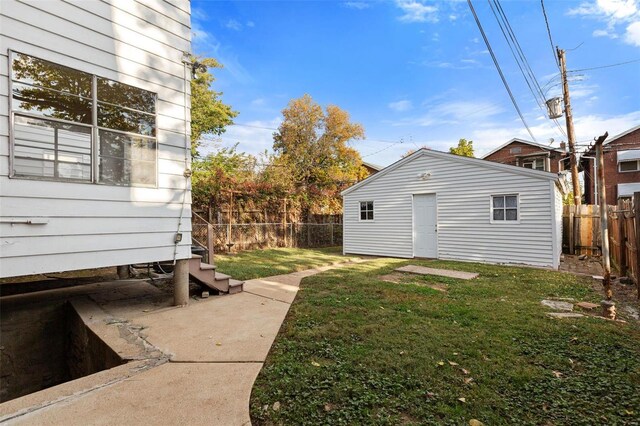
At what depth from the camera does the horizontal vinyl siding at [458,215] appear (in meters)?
8.38

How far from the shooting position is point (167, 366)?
2.70 meters

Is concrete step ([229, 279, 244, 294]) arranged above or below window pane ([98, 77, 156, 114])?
below

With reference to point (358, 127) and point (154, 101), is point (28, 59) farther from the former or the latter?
point (358, 127)

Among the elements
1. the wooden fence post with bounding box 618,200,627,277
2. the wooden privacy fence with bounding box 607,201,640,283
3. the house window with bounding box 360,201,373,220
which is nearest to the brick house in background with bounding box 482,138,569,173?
the house window with bounding box 360,201,373,220

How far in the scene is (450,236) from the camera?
32.4ft

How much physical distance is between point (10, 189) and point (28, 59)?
1429 mm

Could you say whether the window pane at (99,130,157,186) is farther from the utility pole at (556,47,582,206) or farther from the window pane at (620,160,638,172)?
the window pane at (620,160,638,172)

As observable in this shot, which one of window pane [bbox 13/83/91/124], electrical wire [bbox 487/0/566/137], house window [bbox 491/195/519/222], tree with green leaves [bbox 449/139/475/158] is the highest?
tree with green leaves [bbox 449/139/475/158]

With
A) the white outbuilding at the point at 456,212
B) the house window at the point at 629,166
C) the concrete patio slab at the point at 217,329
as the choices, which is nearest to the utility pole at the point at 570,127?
the white outbuilding at the point at 456,212

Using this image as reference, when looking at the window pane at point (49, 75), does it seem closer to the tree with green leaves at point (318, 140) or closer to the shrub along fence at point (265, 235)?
the shrub along fence at point (265, 235)

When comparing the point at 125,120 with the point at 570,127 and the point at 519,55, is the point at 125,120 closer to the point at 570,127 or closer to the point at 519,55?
the point at 519,55

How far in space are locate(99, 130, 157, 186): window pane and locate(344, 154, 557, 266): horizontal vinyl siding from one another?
858cm

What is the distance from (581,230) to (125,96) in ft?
48.4

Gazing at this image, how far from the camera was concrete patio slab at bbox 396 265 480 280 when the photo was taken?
6993mm
